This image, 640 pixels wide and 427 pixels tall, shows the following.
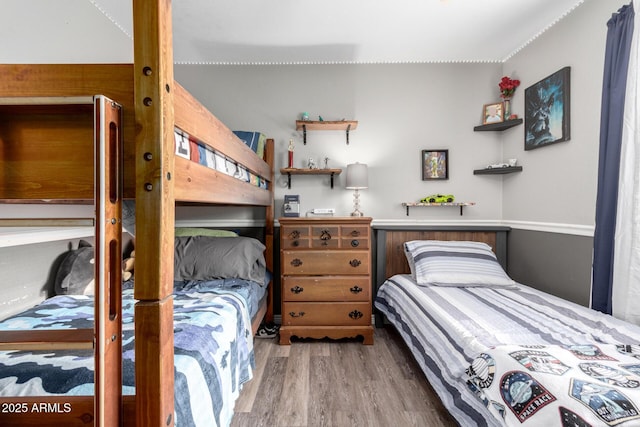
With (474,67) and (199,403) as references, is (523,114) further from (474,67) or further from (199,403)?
(199,403)

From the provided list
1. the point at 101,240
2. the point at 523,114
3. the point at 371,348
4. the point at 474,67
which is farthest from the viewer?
the point at 474,67

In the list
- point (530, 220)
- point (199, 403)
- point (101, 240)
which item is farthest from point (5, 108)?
point (530, 220)

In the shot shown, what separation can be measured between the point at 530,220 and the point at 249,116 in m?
2.53

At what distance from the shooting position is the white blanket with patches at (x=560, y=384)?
844 millimetres

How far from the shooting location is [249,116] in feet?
9.35

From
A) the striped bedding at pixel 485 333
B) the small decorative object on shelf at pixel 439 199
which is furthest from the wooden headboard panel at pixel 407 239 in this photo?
the striped bedding at pixel 485 333

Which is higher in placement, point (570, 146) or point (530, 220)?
point (570, 146)

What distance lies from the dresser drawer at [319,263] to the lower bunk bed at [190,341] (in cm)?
25

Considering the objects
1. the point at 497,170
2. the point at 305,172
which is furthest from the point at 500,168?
the point at 305,172

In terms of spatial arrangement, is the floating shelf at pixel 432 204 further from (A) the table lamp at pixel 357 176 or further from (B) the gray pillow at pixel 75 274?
(B) the gray pillow at pixel 75 274

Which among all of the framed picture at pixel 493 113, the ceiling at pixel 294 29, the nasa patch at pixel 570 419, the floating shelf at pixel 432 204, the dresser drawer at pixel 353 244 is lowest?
the nasa patch at pixel 570 419

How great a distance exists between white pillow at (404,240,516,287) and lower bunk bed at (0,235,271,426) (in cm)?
122

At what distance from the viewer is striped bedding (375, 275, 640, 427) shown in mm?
1135

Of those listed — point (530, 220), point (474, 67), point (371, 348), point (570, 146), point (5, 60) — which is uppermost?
point (474, 67)
